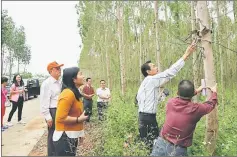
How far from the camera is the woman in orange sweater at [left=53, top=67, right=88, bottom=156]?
322 centimetres

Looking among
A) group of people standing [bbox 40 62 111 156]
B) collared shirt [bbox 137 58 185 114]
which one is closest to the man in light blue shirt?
collared shirt [bbox 137 58 185 114]

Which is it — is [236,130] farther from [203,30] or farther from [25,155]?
[25,155]

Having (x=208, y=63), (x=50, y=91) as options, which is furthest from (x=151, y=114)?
(x=50, y=91)

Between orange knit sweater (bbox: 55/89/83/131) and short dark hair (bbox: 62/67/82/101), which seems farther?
short dark hair (bbox: 62/67/82/101)

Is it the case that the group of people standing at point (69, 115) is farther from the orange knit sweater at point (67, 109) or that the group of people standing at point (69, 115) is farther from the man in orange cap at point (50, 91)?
the man in orange cap at point (50, 91)

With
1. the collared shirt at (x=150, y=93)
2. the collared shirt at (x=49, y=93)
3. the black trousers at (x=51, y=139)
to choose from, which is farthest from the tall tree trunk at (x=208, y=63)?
the collared shirt at (x=49, y=93)

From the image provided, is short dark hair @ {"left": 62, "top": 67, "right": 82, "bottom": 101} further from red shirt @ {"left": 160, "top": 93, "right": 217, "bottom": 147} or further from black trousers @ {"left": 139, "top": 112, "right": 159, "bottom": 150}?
black trousers @ {"left": 139, "top": 112, "right": 159, "bottom": 150}

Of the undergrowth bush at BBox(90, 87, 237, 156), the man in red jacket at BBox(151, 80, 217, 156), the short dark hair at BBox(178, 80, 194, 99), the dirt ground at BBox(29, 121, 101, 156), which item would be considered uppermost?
the short dark hair at BBox(178, 80, 194, 99)

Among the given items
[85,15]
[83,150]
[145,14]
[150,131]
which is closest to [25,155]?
[83,150]

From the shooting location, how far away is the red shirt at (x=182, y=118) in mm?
2990

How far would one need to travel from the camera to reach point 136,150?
3.75 metres

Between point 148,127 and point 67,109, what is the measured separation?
1379 mm

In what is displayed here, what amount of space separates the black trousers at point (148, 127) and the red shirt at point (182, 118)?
1.07 metres

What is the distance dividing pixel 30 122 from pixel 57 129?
7.30 meters
